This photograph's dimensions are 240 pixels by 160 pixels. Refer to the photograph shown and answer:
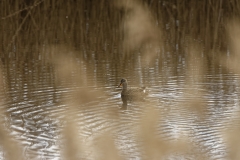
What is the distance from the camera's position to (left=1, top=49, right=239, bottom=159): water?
554cm

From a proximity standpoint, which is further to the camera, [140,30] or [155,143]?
[140,30]

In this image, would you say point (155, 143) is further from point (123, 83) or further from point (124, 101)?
point (123, 83)

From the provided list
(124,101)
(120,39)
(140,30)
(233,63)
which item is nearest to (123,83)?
(124,101)

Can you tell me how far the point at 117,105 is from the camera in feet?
23.3

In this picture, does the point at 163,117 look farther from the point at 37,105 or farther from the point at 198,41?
the point at 198,41

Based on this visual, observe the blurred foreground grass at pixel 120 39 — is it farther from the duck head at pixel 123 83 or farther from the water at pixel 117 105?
the duck head at pixel 123 83

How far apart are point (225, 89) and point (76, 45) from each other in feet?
11.6

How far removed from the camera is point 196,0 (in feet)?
45.0

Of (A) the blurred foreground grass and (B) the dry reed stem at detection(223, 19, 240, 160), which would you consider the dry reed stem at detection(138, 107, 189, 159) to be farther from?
(B) the dry reed stem at detection(223, 19, 240, 160)

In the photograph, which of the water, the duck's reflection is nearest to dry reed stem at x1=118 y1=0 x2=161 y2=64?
the water

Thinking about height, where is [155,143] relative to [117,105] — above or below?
below

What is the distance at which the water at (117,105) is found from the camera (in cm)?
554

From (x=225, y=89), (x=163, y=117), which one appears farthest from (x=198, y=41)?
(x=163, y=117)

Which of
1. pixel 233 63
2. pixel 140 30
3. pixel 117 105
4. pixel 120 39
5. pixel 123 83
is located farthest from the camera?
pixel 140 30
